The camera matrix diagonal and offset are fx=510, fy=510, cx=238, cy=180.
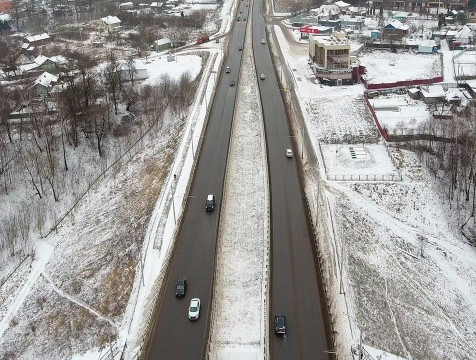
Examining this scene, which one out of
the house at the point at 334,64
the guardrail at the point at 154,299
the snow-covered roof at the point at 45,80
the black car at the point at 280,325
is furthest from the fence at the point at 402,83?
the black car at the point at 280,325

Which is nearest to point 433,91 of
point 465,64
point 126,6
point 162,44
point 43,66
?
point 465,64

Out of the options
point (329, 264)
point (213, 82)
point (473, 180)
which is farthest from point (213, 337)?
point (213, 82)

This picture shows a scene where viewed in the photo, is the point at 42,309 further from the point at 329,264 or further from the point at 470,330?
the point at 470,330

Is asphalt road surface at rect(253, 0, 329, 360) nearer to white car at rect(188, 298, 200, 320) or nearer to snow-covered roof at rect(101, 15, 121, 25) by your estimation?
white car at rect(188, 298, 200, 320)

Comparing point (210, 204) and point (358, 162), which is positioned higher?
point (210, 204)

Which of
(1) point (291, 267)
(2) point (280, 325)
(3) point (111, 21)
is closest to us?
(2) point (280, 325)

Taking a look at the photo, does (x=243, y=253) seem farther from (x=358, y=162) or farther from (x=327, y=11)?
(x=327, y=11)
